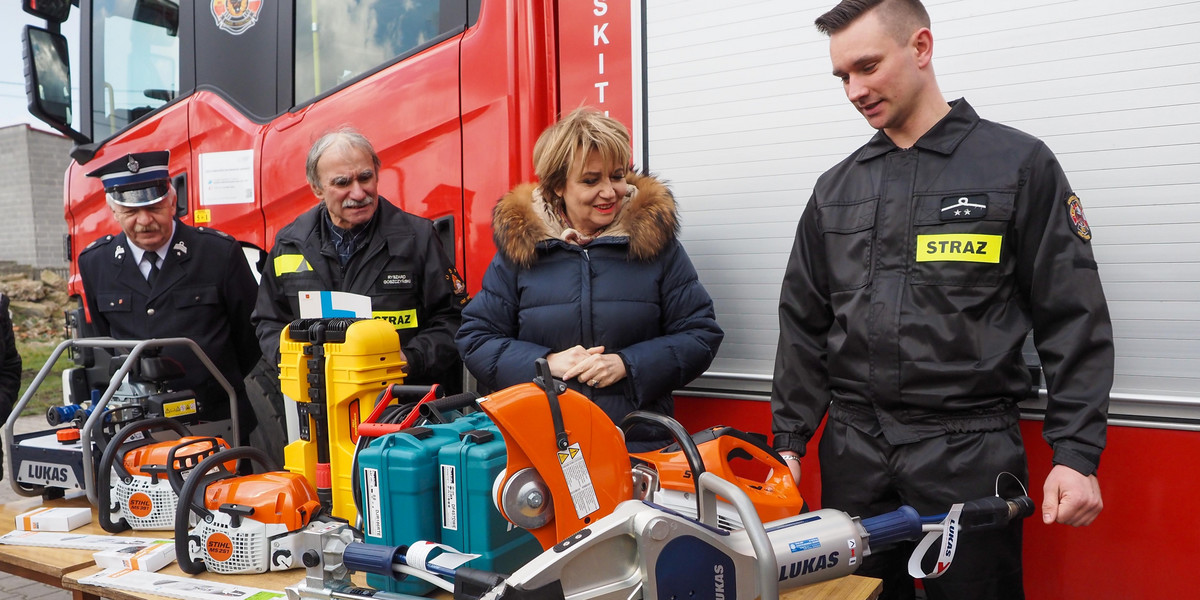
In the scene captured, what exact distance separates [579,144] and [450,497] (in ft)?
3.30

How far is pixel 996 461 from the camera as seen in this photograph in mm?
1789

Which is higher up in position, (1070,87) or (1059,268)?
(1070,87)

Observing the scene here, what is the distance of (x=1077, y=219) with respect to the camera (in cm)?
173

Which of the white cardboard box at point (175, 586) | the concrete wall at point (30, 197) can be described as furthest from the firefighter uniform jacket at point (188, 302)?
the concrete wall at point (30, 197)

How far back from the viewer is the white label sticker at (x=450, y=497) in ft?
5.37

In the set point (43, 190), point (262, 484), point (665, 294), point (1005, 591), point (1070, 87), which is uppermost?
point (43, 190)

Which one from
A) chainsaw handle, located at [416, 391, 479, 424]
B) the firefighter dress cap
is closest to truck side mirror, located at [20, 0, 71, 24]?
the firefighter dress cap

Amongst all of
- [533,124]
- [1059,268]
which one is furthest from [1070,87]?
[533,124]

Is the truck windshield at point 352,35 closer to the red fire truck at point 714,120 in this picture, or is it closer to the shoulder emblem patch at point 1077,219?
the red fire truck at point 714,120

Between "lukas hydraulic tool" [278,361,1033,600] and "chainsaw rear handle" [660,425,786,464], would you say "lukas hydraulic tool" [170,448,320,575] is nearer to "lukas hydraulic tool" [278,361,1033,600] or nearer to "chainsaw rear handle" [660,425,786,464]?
"lukas hydraulic tool" [278,361,1033,600]

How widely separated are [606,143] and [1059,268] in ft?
3.60

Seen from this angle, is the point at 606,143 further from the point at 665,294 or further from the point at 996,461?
the point at 996,461

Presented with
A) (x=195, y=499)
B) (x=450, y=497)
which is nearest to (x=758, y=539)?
(x=450, y=497)

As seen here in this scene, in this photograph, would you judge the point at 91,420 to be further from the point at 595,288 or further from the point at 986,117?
the point at 986,117
